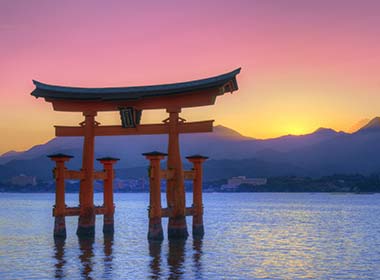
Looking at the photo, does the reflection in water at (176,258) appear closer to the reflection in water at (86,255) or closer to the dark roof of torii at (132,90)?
the reflection in water at (86,255)

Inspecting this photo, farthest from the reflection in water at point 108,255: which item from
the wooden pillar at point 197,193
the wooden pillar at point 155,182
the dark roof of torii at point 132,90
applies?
the dark roof of torii at point 132,90

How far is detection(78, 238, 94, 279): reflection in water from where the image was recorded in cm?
2186

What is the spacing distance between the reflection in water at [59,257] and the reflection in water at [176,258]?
3.60 meters

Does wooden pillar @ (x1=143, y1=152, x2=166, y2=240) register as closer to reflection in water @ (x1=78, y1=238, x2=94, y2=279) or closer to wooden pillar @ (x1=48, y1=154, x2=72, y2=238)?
reflection in water @ (x1=78, y1=238, x2=94, y2=279)

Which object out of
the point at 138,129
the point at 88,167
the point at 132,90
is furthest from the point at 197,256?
the point at 132,90

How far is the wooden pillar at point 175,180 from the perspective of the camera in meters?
27.3

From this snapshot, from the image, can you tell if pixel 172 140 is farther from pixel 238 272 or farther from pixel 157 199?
pixel 238 272

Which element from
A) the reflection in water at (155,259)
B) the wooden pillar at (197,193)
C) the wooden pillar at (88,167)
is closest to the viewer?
the reflection in water at (155,259)

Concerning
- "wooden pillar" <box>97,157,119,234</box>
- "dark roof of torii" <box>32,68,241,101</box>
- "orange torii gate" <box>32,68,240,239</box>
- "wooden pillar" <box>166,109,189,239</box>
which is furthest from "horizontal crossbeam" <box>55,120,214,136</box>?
"wooden pillar" <box>97,157,119,234</box>

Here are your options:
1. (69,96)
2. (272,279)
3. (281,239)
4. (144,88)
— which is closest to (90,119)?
(69,96)

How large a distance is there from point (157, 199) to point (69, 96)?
6202mm

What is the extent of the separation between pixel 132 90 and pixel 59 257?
7.46 m

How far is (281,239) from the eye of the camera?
126ft

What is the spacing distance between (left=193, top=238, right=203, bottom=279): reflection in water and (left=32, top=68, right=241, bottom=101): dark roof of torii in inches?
258
